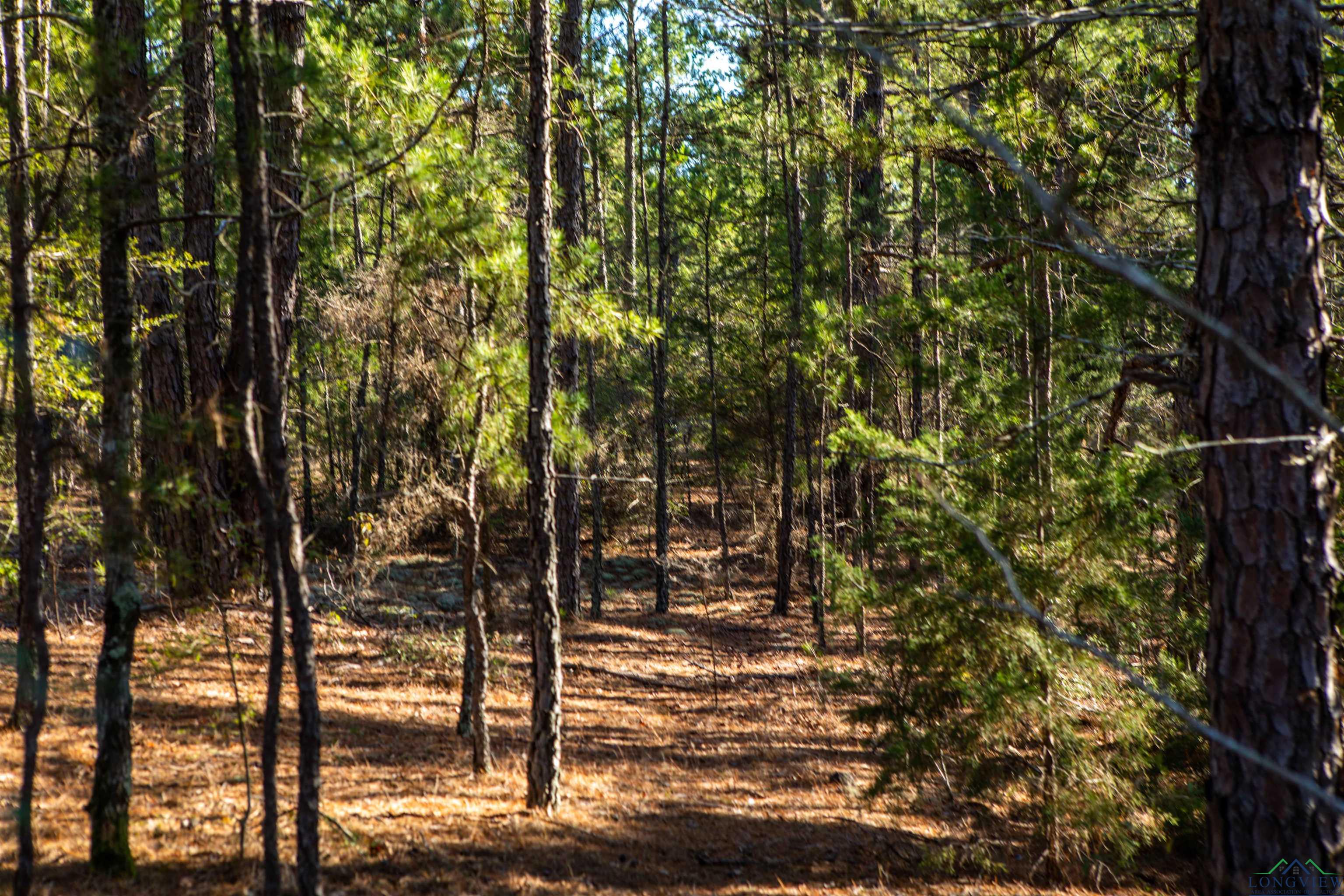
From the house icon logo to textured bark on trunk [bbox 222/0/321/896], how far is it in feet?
12.4

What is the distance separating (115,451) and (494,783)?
4.65 metres

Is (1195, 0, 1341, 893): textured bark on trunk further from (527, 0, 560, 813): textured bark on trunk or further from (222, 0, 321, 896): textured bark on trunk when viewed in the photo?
(527, 0, 560, 813): textured bark on trunk

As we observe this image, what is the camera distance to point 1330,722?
3.07 meters

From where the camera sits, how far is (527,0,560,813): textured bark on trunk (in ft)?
22.8

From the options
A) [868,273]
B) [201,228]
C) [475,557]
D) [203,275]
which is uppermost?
[868,273]

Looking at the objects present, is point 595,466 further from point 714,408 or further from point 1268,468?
point 1268,468

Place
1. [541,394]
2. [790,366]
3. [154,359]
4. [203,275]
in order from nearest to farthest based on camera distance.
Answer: [541,394] → [203,275] → [154,359] → [790,366]

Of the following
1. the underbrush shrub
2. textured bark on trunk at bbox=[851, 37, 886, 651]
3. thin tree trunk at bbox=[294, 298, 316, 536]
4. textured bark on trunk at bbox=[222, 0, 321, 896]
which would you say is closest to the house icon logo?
the underbrush shrub

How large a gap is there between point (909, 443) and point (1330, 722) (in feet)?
15.5

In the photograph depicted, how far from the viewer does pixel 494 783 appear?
8055 millimetres

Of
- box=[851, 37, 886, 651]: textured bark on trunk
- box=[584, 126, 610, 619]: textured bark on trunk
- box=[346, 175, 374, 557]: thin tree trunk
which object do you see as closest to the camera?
box=[346, 175, 374, 557]: thin tree trunk

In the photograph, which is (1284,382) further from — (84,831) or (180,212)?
(180,212)

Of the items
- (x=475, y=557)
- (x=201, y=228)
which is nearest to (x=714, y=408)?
(x=201, y=228)

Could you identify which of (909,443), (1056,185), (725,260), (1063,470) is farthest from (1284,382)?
(725,260)
